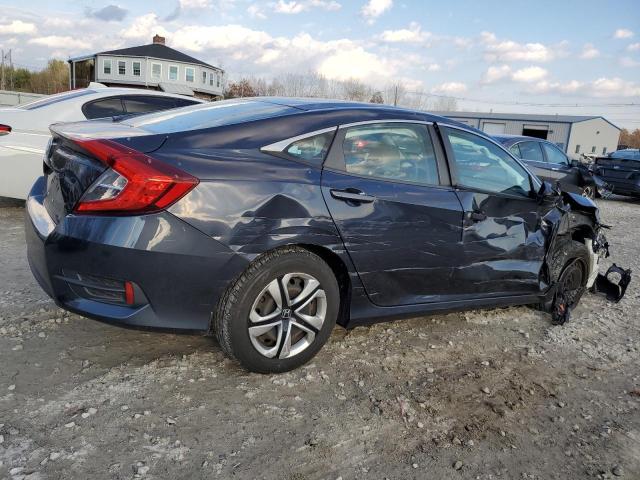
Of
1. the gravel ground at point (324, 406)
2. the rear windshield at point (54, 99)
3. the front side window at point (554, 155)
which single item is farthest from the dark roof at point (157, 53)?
the gravel ground at point (324, 406)

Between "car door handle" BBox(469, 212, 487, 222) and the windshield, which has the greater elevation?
the windshield

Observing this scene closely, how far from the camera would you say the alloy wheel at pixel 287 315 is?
3.05 metres

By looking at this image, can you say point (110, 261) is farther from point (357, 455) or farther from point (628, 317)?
point (628, 317)

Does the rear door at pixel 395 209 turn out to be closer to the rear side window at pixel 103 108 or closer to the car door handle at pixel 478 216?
the car door handle at pixel 478 216

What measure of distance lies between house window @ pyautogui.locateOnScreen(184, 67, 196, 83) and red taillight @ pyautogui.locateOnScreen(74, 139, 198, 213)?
179 feet

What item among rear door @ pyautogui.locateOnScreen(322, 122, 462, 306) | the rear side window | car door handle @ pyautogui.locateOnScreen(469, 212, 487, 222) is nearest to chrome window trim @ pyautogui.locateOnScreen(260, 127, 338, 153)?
rear door @ pyautogui.locateOnScreen(322, 122, 462, 306)

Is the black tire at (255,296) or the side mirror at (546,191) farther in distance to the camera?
the side mirror at (546,191)

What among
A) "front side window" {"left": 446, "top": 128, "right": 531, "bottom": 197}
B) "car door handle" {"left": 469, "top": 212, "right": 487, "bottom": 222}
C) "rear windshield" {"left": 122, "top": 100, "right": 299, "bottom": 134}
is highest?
"rear windshield" {"left": 122, "top": 100, "right": 299, "bottom": 134}

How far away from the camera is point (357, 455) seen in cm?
262

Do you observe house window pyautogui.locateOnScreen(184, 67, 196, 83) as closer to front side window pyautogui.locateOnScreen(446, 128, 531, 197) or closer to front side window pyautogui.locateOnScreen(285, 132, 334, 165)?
front side window pyautogui.locateOnScreen(446, 128, 531, 197)

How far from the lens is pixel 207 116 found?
3379 mm

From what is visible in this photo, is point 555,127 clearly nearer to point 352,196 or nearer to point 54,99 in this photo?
point 54,99

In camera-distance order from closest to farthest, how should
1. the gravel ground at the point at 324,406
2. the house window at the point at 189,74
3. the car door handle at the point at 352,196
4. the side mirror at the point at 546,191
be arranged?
the gravel ground at the point at 324,406
the car door handle at the point at 352,196
the side mirror at the point at 546,191
the house window at the point at 189,74

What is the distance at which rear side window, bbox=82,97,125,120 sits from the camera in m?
6.52
